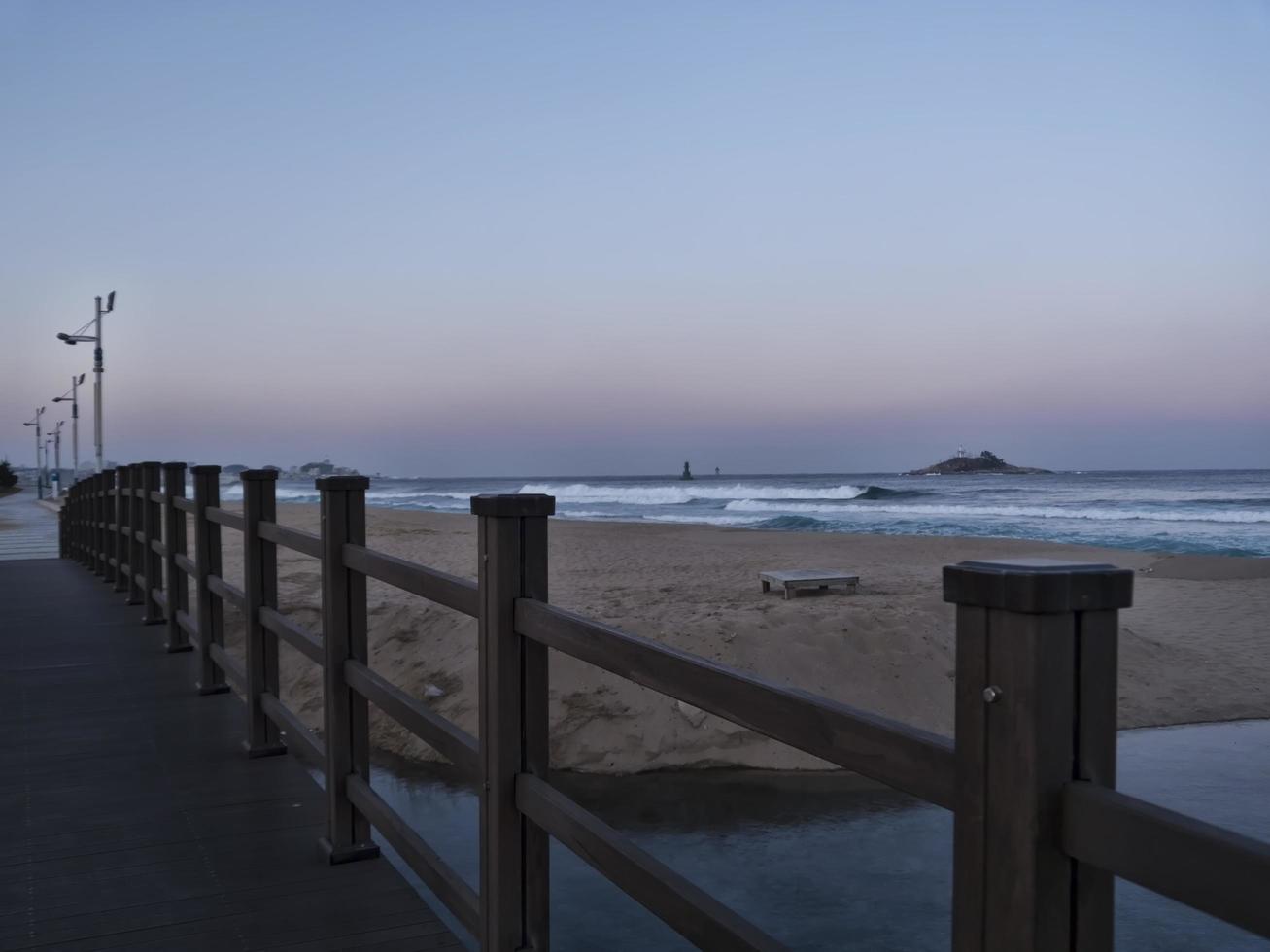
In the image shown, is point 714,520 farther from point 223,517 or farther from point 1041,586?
point 1041,586

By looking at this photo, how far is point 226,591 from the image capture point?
538 centimetres

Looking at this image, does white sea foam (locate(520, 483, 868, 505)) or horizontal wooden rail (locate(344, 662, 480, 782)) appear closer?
horizontal wooden rail (locate(344, 662, 480, 782))

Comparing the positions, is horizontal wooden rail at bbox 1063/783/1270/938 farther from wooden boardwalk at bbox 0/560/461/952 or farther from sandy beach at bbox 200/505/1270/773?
sandy beach at bbox 200/505/1270/773

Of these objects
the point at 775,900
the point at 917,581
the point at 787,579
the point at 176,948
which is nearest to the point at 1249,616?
the point at 917,581

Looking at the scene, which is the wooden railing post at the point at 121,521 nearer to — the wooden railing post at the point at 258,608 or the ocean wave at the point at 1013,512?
the wooden railing post at the point at 258,608

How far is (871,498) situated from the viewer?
5325 centimetres

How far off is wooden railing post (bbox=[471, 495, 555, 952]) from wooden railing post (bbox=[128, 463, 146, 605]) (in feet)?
21.8

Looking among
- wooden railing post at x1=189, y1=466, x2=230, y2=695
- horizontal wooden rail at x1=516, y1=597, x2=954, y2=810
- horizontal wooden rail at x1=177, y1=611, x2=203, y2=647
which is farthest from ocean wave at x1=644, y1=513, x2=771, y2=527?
horizontal wooden rail at x1=516, y1=597, x2=954, y2=810

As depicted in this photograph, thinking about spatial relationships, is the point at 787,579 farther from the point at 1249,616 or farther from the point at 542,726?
the point at 542,726

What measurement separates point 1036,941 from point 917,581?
1417 centimetres

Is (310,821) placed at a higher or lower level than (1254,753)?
higher

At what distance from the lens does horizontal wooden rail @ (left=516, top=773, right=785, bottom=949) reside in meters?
1.66

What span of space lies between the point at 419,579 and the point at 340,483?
0.70m

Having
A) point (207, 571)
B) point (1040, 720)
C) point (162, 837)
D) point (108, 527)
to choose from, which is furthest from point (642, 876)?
point (108, 527)
